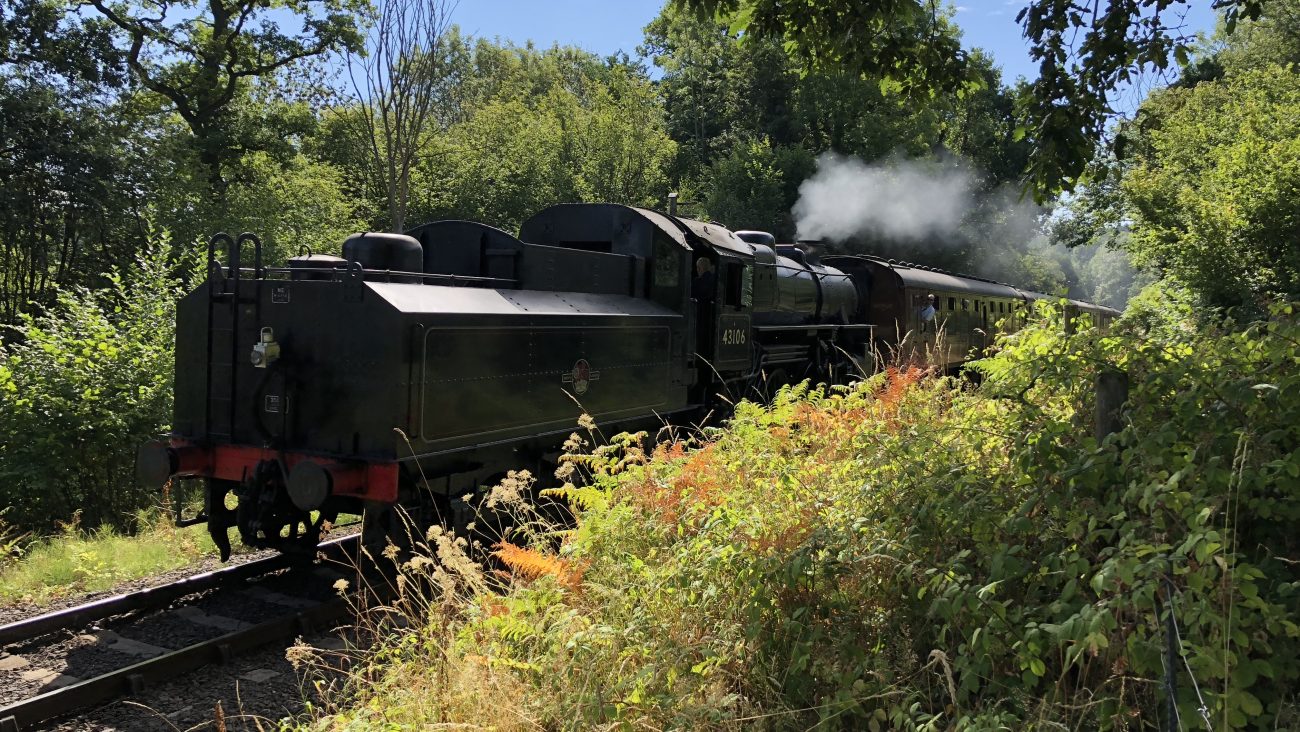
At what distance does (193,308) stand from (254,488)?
65.0 inches

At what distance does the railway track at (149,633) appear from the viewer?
184 inches

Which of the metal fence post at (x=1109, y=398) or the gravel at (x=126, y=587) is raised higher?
the metal fence post at (x=1109, y=398)

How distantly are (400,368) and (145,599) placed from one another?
2463 millimetres

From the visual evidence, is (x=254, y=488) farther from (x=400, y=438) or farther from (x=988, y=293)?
(x=988, y=293)

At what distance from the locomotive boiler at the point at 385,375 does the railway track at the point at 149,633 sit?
1.23 feet

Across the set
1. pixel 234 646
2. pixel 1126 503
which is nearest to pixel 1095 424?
pixel 1126 503

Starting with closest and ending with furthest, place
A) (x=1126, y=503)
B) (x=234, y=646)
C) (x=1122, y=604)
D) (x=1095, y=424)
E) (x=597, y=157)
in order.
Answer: (x=1122, y=604), (x=1126, y=503), (x=1095, y=424), (x=234, y=646), (x=597, y=157)

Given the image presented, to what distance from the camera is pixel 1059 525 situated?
329cm

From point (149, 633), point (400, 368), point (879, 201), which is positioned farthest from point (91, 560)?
point (879, 201)

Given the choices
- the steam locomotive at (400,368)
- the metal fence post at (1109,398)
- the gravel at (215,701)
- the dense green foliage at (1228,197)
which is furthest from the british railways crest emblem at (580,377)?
the dense green foliage at (1228,197)

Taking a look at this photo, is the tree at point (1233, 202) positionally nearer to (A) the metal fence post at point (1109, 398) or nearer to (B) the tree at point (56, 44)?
(A) the metal fence post at point (1109, 398)

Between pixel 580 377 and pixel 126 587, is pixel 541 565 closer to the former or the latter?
pixel 580 377

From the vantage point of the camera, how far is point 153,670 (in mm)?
4863

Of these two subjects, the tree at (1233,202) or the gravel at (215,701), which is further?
the tree at (1233,202)
